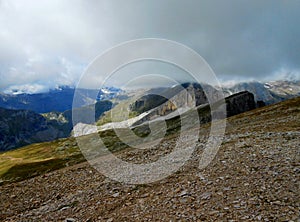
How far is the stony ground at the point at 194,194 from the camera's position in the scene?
12133 millimetres

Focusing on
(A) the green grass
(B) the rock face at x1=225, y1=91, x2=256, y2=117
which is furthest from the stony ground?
(B) the rock face at x1=225, y1=91, x2=256, y2=117

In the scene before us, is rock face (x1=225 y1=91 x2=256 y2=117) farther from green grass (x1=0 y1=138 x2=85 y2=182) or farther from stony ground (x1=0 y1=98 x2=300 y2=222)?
stony ground (x1=0 y1=98 x2=300 y2=222)

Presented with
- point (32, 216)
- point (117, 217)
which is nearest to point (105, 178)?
point (32, 216)

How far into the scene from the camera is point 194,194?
48.3 ft

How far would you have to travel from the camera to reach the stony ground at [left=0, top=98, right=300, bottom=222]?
1213cm

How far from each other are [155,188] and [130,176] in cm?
445

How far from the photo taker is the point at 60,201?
1936 cm

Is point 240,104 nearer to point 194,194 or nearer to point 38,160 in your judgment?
point 38,160

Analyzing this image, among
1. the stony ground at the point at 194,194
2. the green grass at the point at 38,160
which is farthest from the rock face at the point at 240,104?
the stony ground at the point at 194,194

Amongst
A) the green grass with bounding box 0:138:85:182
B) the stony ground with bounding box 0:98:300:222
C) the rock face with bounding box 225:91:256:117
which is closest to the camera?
the stony ground with bounding box 0:98:300:222

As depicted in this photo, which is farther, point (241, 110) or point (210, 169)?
point (241, 110)

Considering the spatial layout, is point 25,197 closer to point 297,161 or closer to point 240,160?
point 240,160

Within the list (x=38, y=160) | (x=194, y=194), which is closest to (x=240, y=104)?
(x=38, y=160)

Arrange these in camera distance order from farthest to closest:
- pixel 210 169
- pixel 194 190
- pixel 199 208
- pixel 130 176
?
pixel 130 176, pixel 210 169, pixel 194 190, pixel 199 208
